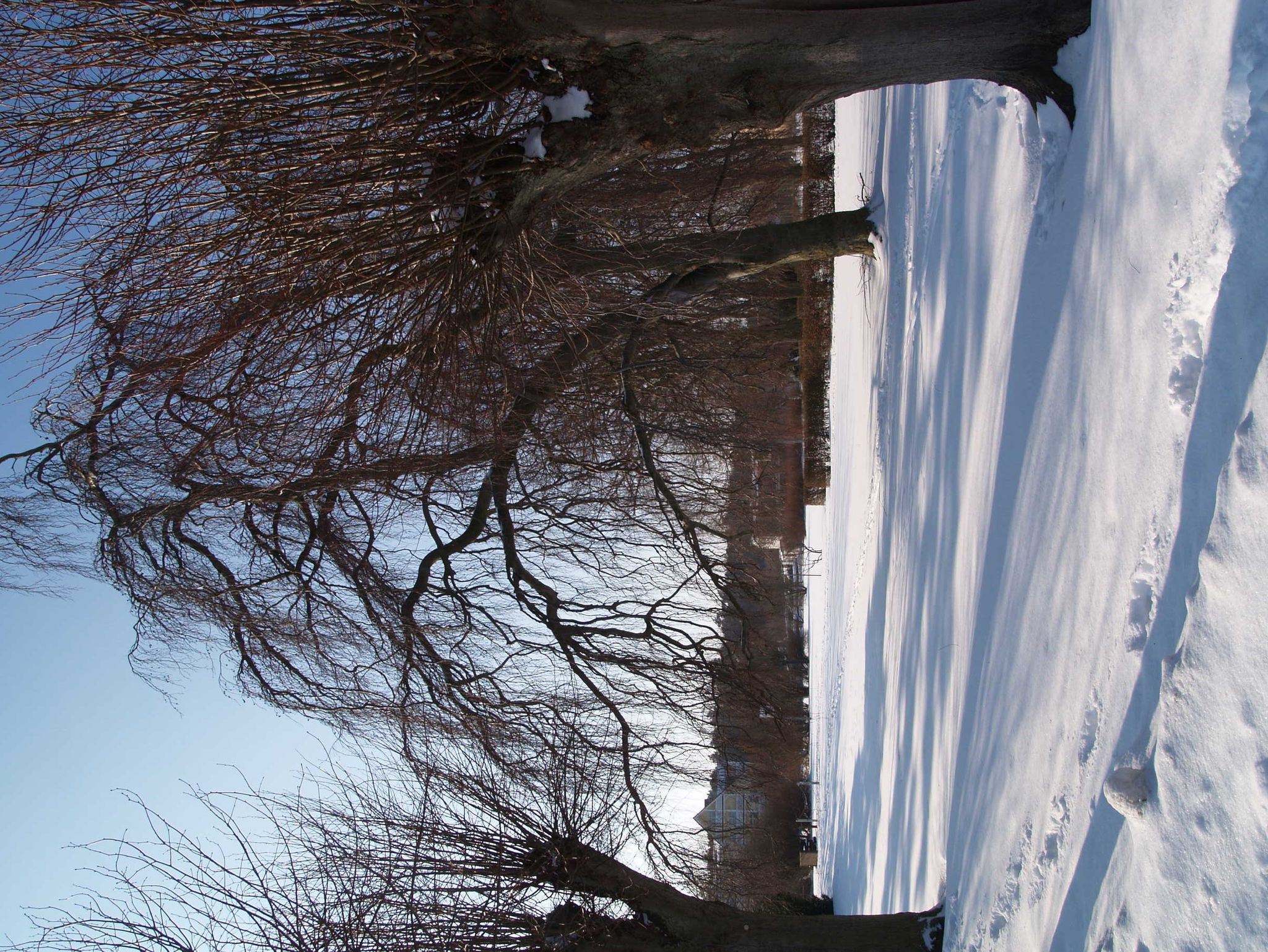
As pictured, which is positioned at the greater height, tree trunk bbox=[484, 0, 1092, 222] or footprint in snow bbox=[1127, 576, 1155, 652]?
tree trunk bbox=[484, 0, 1092, 222]

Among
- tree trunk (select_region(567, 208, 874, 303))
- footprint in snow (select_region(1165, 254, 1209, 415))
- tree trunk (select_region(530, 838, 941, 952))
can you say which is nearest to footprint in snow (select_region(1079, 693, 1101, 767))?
footprint in snow (select_region(1165, 254, 1209, 415))

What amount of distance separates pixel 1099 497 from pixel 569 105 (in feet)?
10.1

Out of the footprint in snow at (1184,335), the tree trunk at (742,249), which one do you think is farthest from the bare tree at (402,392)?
the footprint in snow at (1184,335)

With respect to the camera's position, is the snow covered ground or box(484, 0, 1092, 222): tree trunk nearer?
the snow covered ground

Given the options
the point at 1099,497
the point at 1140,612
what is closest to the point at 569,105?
the point at 1099,497

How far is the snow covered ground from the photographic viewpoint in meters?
2.57

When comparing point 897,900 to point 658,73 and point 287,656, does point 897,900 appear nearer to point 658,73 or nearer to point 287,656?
point 287,656

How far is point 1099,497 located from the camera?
3418mm

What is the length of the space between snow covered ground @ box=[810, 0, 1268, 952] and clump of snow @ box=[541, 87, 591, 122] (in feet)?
7.80

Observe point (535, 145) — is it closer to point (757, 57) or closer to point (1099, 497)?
point (757, 57)

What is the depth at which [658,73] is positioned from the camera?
4066 mm

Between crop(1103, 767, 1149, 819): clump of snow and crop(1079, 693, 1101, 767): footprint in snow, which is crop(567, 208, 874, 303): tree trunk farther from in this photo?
crop(1103, 767, 1149, 819): clump of snow

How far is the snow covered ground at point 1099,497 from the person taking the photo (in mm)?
2574

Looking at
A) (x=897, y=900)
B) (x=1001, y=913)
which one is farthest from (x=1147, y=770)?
(x=897, y=900)
